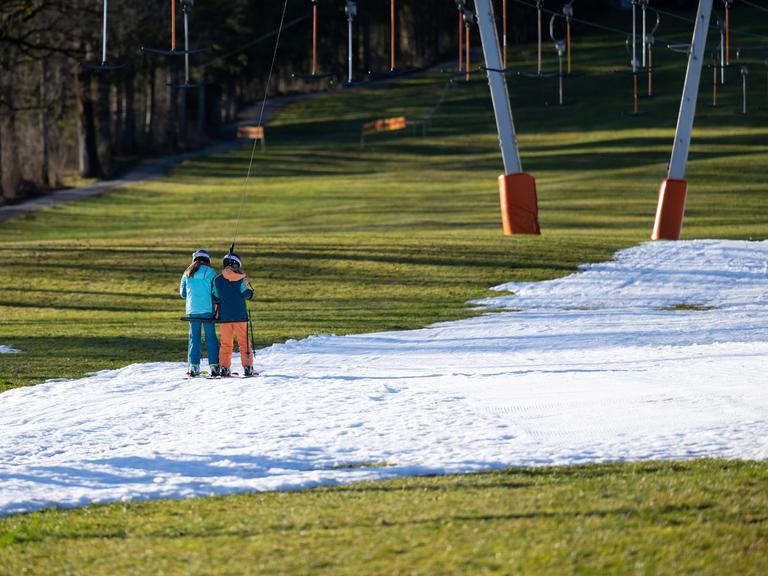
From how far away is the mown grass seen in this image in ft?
24.1

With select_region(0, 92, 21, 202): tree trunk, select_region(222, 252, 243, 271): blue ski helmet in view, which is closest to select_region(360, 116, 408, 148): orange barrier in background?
select_region(0, 92, 21, 202): tree trunk

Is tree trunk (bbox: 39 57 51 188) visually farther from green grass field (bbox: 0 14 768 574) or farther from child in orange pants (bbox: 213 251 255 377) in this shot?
child in orange pants (bbox: 213 251 255 377)

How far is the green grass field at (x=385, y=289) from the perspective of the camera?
7699 mm

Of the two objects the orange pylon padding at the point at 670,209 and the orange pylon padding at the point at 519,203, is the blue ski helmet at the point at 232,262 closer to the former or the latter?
the orange pylon padding at the point at 519,203

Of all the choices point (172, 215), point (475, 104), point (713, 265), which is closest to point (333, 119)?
point (475, 104)

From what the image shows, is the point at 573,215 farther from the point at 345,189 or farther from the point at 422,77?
the point at 422,77

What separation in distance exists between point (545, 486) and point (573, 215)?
3436cm

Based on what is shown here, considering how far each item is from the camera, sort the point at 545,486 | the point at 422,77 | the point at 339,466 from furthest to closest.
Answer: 1. the point at 422,77
2. the point at 339,466
3. the point at 545,486

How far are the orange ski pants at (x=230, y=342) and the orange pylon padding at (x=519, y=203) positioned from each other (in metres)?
16.1

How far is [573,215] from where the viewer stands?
42.9 m

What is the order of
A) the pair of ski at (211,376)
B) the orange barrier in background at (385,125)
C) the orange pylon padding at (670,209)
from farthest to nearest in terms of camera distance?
the orange barrier in background at (385,125), the orange pylon padding at (670,209), the pair of ski at (211,376)

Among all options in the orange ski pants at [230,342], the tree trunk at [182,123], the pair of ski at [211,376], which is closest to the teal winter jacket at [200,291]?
the orange ski pants at [230,342]

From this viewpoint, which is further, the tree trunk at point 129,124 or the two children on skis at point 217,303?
the tree trunk at point 129,124

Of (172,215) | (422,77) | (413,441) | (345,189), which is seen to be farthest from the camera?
(422,77)
